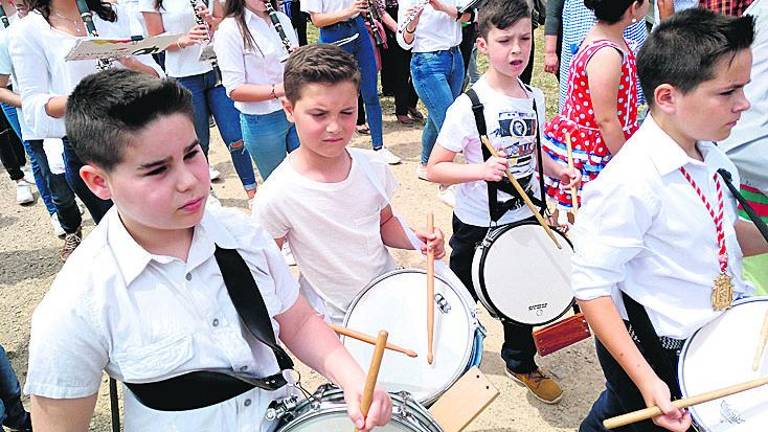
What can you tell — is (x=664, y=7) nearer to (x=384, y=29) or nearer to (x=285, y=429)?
(x=384, y=29)

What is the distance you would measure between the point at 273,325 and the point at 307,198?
2.55ft

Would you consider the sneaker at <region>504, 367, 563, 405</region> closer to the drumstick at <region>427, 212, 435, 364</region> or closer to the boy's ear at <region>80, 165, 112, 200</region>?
the drumstick at <region>427, 212, 435, 364</region>

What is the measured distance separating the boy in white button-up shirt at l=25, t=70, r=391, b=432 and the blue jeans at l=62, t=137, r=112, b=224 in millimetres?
2251

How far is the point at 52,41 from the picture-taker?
3521 mm

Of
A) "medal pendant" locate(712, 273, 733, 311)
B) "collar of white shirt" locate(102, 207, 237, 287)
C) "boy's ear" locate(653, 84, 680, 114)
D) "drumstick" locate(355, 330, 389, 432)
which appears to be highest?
"boy's ear" locate(653, 84, 680, 114)

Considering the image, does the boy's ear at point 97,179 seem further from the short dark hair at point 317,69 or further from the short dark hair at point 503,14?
the short dark hair at point 503,14

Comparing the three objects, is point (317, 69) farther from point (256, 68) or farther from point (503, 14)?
point (256, 68)

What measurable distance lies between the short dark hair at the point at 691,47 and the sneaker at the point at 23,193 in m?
5.33

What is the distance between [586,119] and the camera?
10.4 ft

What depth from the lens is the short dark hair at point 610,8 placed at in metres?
3.08

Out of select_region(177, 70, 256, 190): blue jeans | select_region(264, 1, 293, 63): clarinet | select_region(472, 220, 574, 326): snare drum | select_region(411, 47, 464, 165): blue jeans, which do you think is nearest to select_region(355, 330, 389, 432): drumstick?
select_region(472, 220, 574, 326): snare drum

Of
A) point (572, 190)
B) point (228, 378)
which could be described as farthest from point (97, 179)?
point (572, 190)

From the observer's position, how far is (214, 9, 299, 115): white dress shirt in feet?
12.9

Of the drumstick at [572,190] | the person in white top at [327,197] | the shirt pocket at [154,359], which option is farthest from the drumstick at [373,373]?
the drumstick at [572,190]
